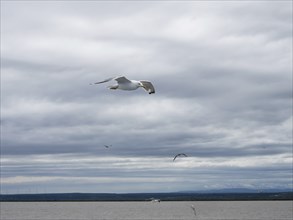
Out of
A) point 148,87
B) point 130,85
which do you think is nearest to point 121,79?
point 130,85

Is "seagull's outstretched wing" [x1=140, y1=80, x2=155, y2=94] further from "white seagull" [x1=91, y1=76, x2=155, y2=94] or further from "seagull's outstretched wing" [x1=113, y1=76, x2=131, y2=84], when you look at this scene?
"seagull's outstretched wing" [x1=113, y1=76, x2=131, y2=84]

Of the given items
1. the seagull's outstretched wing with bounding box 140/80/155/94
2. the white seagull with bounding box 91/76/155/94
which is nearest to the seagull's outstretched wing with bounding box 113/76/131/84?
the white seagull with bounding box 91/76/155/94

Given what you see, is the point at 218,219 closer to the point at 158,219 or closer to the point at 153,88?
the point at 158,219

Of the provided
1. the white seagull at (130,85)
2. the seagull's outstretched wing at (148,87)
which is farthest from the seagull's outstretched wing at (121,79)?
the seagull's outstretched wing at (148,87)

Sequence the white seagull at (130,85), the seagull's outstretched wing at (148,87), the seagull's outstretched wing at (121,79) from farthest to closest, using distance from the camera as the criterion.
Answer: the seagull's outstretched wing at (148,87) → the white seagull at (130,85) → the seagull's outstretched wing at (121,79)

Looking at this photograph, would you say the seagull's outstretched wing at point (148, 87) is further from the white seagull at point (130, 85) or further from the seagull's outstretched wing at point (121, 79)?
the seagull's outstretched wing at point (121, 79)

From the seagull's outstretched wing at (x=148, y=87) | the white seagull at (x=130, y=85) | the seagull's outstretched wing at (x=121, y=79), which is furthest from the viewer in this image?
the seagull's outstretched wing at (x=148, y=87)

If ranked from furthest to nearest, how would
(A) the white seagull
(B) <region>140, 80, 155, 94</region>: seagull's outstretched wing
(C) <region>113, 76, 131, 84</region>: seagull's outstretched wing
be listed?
(B) <region>140, 80, 155, 94</region>: seagull's outstretched wing
(A) the white seagull
(C) <region>113, 76, 131, 84</region>: seagull's outstretched wing

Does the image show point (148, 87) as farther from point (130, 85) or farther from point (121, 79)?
point (121, 79)

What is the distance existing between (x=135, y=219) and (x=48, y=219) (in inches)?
991

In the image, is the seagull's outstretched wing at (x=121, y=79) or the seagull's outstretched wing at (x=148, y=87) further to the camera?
the seagull's outstretched wing at (x=148, y=87)

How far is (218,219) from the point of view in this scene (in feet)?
542

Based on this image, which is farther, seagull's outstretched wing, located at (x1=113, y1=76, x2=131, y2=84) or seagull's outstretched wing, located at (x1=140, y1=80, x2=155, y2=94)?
seagull's outstretched wing, located at (x1=140, y1=80, x2=155, y2=94)

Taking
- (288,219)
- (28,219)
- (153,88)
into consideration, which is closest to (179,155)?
(153,88)
